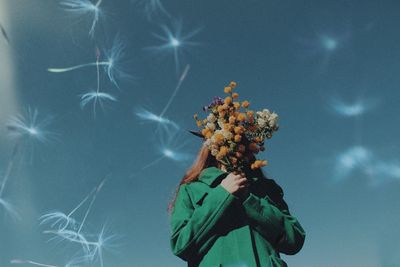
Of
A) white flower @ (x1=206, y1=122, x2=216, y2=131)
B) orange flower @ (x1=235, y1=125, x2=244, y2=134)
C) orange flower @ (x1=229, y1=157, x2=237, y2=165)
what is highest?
white flower @ (x1=206, y1=122, x2=216, y2=131)

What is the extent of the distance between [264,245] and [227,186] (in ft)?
2.12

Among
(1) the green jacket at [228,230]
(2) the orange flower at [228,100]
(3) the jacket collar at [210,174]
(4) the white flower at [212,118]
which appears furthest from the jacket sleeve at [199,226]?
(2) the orange flower at [228,100]

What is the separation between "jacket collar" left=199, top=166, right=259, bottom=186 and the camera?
191 inches

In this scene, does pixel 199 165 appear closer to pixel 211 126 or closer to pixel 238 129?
pixel 211 126

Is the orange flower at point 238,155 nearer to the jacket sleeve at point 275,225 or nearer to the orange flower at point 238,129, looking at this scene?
the orange flower at point 238,129

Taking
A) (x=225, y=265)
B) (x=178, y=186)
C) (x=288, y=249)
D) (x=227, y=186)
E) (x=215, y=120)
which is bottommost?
(x=225, y=265)

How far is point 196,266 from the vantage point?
15.0 ft

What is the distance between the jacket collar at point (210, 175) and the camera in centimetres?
485

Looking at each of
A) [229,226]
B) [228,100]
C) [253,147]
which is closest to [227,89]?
[228,100]

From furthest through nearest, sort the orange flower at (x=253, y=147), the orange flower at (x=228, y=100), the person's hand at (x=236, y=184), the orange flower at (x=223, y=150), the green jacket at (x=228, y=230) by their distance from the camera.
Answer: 1. the orange flower at (x=228, y=100)
2. the orange flower at (x=253, y=147)
3. the orange flower at (x=223, y=150)
4. the person's hand at (x=236, y=184)
5. the green jacket at (x=228, y=230)

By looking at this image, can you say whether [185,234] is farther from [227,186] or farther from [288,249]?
[288,249]

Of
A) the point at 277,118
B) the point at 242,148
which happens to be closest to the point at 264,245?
the point at 242,148

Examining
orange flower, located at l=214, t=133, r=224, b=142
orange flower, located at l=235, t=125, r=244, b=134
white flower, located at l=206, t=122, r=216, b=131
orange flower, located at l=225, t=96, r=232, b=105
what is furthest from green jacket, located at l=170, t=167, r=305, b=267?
orange flower, located at l=225, t=96, r=232, b=105

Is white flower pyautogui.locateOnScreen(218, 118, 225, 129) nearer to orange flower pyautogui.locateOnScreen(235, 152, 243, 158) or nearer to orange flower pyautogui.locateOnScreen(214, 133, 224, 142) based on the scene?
orange flower pyautogui.locateOnScreen(214, 133, 224, 142)
